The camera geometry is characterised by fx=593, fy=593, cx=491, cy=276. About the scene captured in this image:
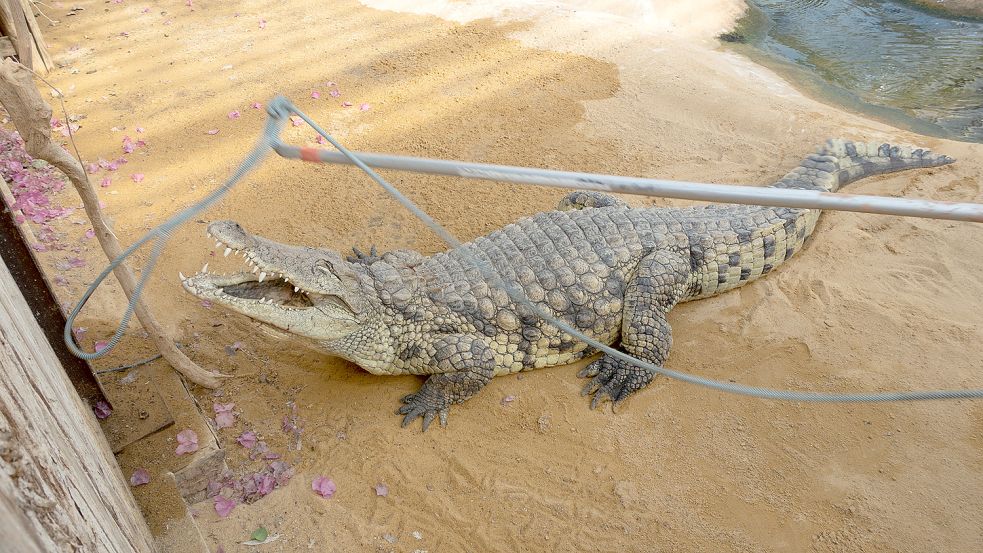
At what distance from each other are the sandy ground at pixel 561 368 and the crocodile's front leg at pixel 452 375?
14 centimetres

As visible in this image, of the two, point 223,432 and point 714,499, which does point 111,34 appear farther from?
point 714,499

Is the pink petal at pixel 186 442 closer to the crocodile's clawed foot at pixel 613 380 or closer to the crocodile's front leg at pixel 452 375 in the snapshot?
the crocodile's front leg at pixel 452 375

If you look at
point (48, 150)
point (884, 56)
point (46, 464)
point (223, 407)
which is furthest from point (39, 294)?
point (884, 56)

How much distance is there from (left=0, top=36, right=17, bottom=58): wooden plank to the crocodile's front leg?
5.03m

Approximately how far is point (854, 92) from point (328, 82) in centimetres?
599

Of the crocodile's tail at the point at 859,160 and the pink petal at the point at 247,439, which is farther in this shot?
the crocodile's tail at the point at 859,160

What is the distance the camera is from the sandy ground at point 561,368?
119 inches

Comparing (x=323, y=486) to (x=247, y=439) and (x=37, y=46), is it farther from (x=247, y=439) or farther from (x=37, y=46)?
(x=37, y=46)

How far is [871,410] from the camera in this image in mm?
3484

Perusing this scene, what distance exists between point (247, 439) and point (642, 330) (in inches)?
94.9

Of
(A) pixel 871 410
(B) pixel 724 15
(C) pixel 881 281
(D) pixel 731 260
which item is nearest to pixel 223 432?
(D) pixel 731 260

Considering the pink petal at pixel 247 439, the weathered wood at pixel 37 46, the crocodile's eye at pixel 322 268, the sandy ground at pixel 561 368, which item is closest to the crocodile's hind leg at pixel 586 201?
the sandy ground at pixel 561 368

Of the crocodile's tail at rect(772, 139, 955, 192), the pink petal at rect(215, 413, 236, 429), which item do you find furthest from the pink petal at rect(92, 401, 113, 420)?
the crocodile's tail at rect(772, 139, 955, 192)

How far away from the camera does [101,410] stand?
115 inches
